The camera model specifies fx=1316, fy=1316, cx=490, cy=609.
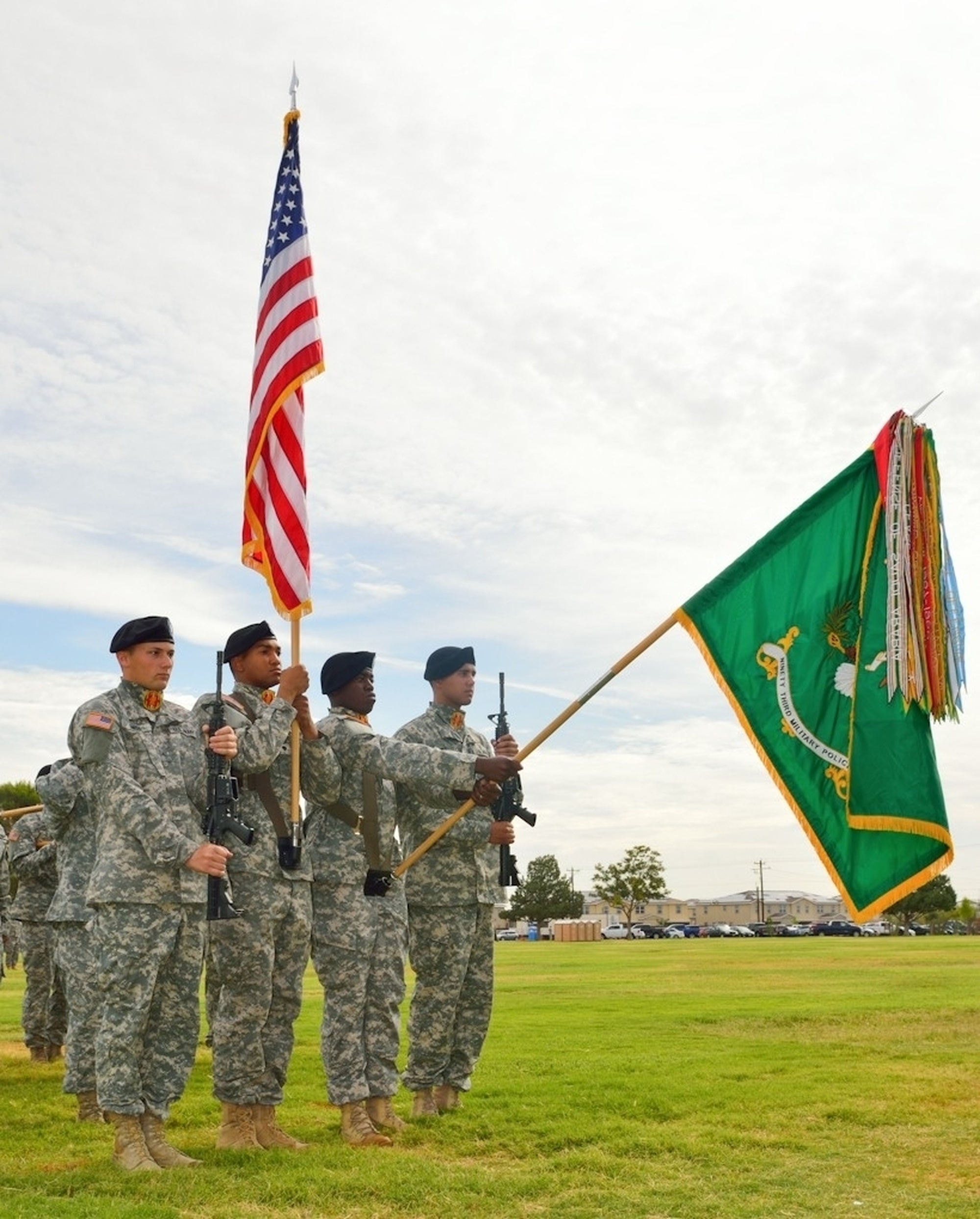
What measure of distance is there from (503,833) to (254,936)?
1.79 metres

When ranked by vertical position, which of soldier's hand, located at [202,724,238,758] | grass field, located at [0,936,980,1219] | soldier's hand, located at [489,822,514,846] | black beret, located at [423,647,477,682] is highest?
black beret, located at [423,647,477,682]

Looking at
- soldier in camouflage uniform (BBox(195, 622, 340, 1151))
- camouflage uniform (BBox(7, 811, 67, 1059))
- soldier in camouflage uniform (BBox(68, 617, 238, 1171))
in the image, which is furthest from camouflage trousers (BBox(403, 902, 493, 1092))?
camouflage uniform (BBox(7, 811, 67, 1059))

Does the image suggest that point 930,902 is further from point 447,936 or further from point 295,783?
point 295,783

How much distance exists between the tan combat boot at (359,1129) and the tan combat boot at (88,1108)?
1.51 m

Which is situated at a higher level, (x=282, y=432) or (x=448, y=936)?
(x=282, y=432)

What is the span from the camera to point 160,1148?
5895 mm

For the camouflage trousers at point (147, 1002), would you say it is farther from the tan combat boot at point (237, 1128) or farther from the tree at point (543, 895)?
the tree at point (543, 895)

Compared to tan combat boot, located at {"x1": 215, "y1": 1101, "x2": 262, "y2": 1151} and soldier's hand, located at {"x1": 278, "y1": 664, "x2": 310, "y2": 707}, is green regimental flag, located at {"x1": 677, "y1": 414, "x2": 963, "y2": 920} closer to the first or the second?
soldier's hand, located at {"x1": 278, "y1": 664, "x2": 310, "y2": 707}

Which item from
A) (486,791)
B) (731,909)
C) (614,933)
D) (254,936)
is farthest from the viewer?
(731,909)

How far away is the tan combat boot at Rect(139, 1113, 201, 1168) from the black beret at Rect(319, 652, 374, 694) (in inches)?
96.5

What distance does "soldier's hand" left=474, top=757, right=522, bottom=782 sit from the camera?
261 inches

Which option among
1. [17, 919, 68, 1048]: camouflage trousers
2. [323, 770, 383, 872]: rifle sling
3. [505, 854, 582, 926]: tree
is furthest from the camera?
[505, 854, 582, 926]: tree

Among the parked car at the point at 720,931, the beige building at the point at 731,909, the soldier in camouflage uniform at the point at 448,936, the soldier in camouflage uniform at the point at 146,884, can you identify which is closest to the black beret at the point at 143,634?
the soldier in camouflage uniform at the point at 146,884

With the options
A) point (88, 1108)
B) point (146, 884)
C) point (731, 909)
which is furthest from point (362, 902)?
point (731, 909)
